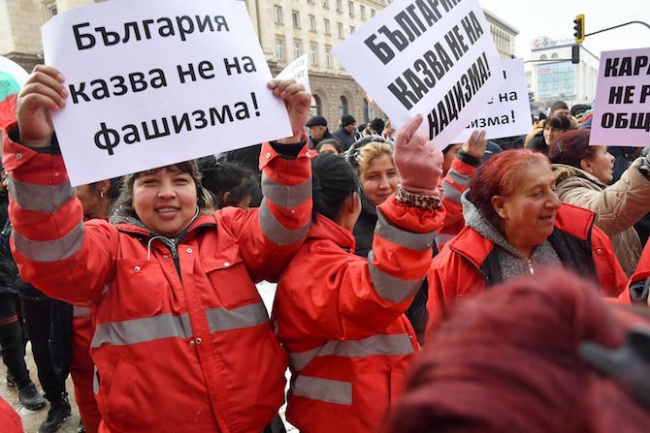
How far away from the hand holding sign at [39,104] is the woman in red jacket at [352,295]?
850 millimetres

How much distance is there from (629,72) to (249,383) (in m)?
2.37

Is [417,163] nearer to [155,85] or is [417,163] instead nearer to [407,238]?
[407,238]

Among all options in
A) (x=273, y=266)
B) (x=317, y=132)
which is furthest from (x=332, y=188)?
(x=317, y=132)

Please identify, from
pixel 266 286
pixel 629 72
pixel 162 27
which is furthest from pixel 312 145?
pixel 162 27

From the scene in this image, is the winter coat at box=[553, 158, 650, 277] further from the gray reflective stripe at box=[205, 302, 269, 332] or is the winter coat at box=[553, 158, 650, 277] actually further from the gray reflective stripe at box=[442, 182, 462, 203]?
the gray reflective stripe at box=[205, 302, 269, 332]

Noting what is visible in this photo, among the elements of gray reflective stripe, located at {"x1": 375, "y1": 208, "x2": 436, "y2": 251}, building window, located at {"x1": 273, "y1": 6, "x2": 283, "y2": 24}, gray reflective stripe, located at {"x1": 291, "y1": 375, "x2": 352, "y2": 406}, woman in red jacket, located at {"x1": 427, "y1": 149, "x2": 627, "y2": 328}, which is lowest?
building window, located at {"x1": 273, "y1": 6, "x2": 283, "y2": 24}

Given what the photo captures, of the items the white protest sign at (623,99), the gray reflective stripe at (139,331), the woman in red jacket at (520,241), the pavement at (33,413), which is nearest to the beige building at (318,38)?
the pavement at (33,413)

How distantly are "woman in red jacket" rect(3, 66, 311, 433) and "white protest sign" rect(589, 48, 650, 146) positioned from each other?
169 centimetres

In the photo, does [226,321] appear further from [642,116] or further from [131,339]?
[642,116]

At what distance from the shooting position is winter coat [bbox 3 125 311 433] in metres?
1.42

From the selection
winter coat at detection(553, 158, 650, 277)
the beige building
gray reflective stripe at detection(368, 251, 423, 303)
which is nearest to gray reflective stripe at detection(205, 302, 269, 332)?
gray reflective stripe at detection(368, 251, 423, 303)

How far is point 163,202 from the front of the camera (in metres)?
1.73

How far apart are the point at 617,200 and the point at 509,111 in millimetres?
1262

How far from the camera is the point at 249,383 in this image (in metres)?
1.58
